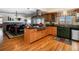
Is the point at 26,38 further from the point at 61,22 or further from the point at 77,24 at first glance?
the point at 77,24

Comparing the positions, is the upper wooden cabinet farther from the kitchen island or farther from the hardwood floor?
the hardwood floor

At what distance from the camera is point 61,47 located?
3055mm

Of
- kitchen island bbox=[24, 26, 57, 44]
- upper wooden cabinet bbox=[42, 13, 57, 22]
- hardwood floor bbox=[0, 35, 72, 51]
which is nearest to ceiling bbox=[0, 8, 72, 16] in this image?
upper wooden cabinet bbox=[42, 13, 57, 22]

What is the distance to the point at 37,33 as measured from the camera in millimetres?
3160

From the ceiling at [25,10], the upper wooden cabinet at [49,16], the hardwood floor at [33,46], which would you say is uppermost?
the ceiling at [25,10]

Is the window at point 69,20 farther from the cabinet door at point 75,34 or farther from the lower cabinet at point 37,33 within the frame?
the lower cabinet at point 37,33

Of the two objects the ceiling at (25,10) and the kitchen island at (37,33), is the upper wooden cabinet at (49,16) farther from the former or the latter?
the kitchen island at (37,33)

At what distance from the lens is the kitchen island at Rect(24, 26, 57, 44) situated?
3.09m

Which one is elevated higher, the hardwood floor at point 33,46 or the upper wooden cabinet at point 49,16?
the upper wooden cabinet at point 49,16

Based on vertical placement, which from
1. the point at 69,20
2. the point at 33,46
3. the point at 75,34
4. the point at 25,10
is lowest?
the point at 33,46

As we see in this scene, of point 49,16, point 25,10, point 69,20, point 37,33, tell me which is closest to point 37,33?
point 37,33

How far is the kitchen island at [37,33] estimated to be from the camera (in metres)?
3.09

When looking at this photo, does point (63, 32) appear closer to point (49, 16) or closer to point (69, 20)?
point (69, 20)

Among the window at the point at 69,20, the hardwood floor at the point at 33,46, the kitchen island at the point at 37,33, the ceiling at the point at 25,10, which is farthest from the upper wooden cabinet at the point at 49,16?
the hardwood floor at the point at 33,46
